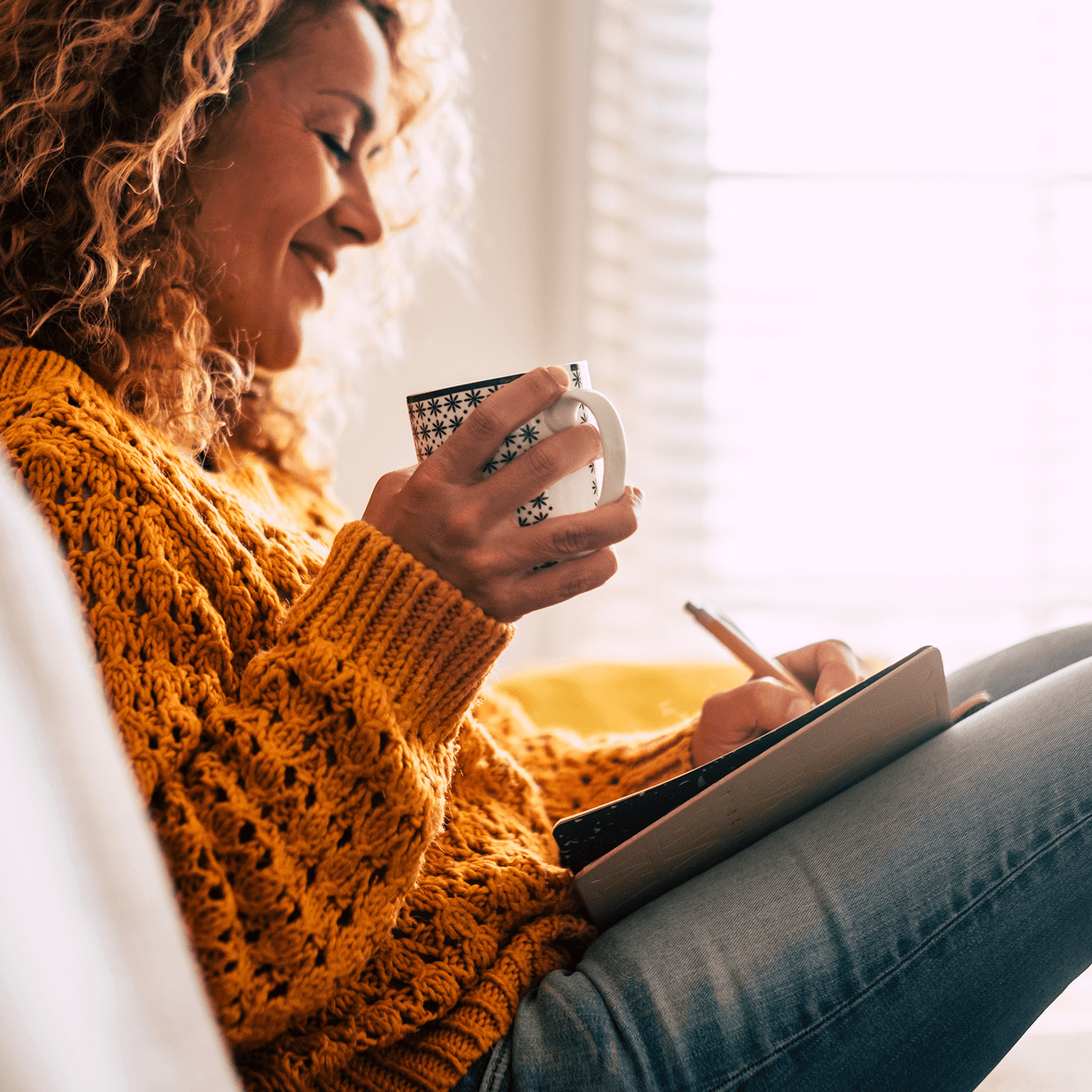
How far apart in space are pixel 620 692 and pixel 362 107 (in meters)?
0.81

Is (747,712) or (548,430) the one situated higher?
(548,430)

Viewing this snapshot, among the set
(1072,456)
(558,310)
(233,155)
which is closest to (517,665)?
(558,310)

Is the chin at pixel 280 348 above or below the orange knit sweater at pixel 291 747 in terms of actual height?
above

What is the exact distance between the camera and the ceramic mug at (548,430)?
1.60 feet

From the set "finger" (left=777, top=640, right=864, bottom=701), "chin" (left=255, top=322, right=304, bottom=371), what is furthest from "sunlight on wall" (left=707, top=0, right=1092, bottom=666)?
"chin" (left=255, top=322, right=304, bottom=371)

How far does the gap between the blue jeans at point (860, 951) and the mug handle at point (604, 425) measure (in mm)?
248

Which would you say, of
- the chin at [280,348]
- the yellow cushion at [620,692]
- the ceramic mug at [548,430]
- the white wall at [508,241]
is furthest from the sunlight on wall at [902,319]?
the ceramic mug at [548,430]

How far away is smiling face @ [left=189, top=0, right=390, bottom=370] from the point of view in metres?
0.65

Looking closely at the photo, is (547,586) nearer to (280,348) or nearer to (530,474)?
(530,474)

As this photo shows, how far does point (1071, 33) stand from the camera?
5.82 feet

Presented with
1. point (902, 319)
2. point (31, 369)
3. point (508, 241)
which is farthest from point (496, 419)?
point (902, 319)

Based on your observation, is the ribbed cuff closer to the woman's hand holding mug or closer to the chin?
the woman's hand holding mug

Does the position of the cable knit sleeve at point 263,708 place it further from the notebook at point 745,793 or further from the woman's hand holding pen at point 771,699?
the woman's hand holding pen at point 771,699

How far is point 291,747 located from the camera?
45 centimetres
